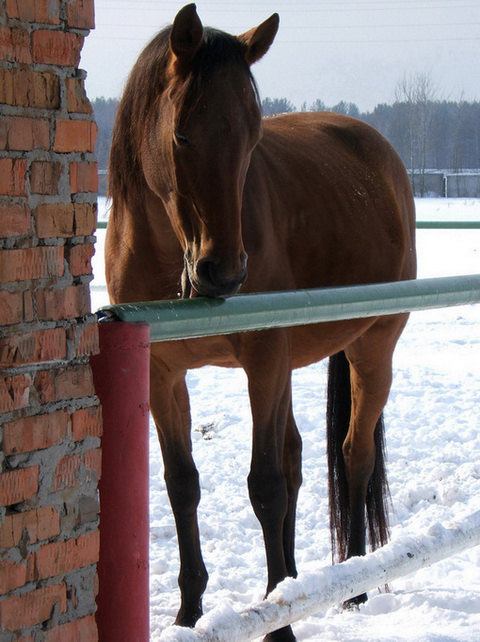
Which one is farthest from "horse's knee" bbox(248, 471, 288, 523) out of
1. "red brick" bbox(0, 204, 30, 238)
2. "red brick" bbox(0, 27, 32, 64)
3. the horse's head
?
"red brick" bbox(0, 27, 32, 64)

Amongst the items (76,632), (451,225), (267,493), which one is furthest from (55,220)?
(451,225)

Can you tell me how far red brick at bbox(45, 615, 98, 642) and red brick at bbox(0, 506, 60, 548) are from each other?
0.51 feet

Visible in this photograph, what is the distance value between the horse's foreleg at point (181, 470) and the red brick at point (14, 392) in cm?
182

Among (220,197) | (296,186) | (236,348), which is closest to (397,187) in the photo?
(296,186)

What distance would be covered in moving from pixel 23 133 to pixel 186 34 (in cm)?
138

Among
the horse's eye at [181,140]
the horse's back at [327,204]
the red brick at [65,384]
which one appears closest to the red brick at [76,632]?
the red brick at [65,384]

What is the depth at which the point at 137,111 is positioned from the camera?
2836mm

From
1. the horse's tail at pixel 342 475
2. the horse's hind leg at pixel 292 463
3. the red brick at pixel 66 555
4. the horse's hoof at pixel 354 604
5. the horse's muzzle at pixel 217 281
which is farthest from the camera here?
the horse's tail at pixel 342 475

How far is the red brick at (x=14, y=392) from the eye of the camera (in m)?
1.25

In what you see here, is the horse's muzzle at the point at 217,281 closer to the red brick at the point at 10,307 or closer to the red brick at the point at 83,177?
the red brick at the point at 83,177

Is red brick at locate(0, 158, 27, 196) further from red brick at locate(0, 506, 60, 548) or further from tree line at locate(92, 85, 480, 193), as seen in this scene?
tree line at locate(92, 85, 480, 193)

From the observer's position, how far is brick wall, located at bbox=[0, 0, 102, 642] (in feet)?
4.13

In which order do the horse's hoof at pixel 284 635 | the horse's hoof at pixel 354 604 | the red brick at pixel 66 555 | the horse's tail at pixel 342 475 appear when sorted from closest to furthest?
the red brick at pixel 66 555 < the horse's hoof at pixel 284 635 < the horse's hoof at pixel 354 604 < the horse's tail at pixel 342 475

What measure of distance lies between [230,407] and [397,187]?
1984mm
